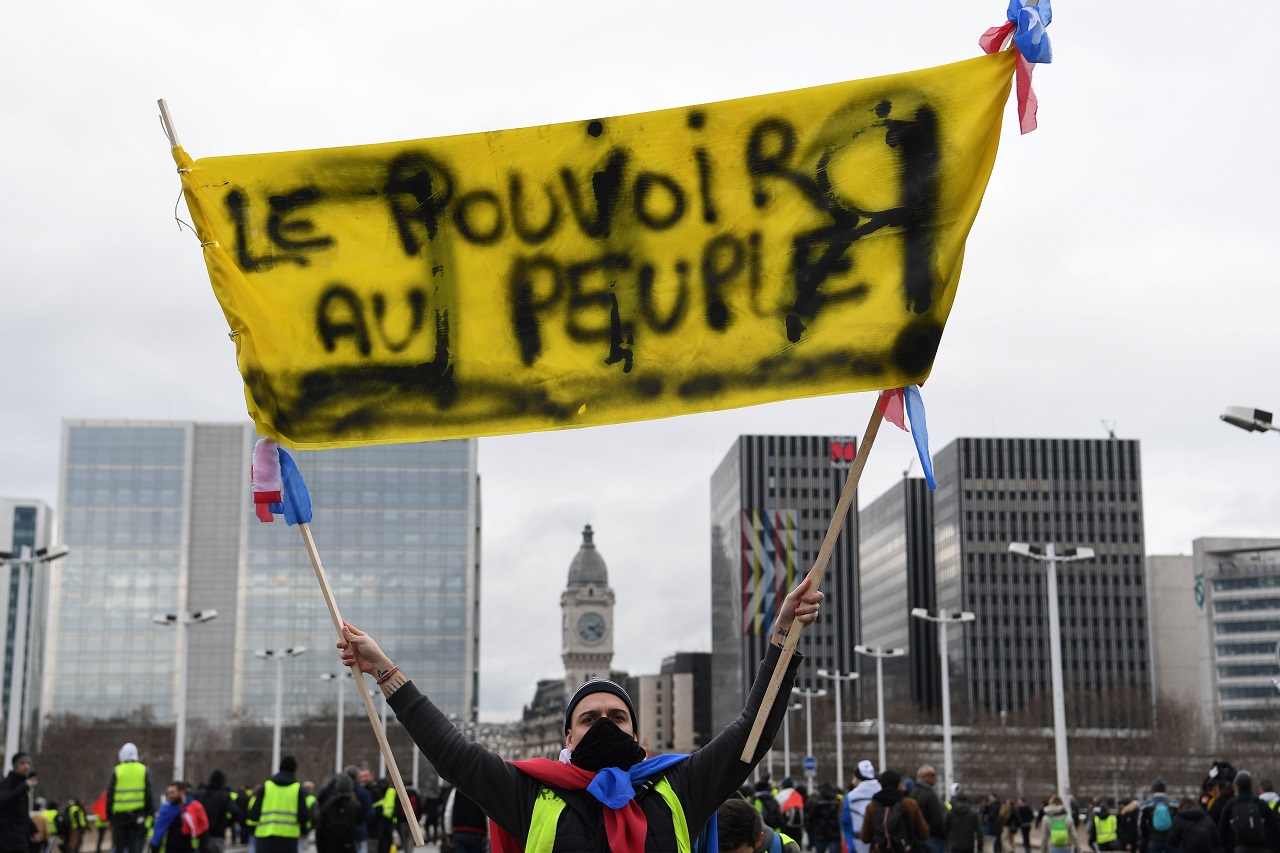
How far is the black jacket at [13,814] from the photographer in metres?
17.4

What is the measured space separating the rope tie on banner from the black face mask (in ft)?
9.75

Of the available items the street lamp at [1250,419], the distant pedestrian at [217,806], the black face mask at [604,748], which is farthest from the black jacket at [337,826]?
the black face mask at [604,748]

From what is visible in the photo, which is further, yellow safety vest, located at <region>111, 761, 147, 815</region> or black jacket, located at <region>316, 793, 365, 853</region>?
black jacket, located at <region>316, 793, 365, 853</region>

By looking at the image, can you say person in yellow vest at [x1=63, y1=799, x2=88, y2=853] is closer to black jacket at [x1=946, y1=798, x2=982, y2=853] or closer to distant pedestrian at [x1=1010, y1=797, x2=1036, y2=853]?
black jacket at [x1=946, y1=798, x2=982, y2=853]

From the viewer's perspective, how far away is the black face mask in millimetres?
5020

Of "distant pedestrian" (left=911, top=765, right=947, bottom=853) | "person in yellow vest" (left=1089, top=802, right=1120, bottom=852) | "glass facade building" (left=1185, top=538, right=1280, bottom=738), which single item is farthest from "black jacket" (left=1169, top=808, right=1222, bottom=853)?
"glass facade building" (left=1185, top=538, right=1280, bottom=738)

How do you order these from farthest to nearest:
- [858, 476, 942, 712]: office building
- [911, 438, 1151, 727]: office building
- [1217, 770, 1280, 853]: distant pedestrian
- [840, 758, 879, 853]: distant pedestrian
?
[858, 476, 942, 712]: office building → [911, 438, 1151, 727]: office building → [840, 758, 879, 853]: distant pedestrian → [1217, 770, 1280, 853]: distant pedestrian

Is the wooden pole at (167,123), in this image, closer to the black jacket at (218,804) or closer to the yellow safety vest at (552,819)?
the yellow safety vest at (552,819)

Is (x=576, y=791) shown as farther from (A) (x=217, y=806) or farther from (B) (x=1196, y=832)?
(A) (x=217, y=806)

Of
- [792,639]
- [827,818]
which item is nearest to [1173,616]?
[827,818]

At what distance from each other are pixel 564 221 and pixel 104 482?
161m

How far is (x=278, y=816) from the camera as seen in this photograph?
18453 mm

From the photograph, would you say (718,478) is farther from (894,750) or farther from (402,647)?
(894,750)

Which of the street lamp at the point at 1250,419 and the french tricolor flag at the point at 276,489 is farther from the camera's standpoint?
the street lamp at the point at 1250,419
